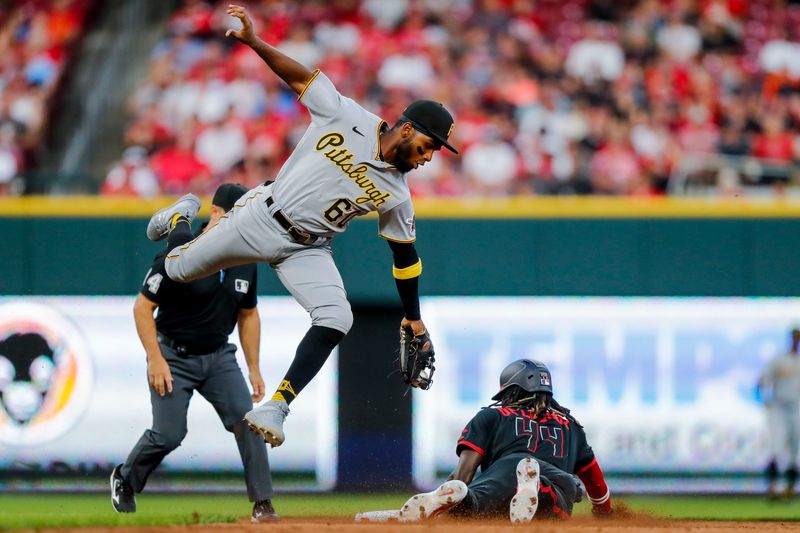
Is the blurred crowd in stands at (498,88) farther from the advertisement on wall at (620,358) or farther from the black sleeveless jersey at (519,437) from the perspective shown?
the black sleeveless jersey at (519,437)

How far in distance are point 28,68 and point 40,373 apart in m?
4.32

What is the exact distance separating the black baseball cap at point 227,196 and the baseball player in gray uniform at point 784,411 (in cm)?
595

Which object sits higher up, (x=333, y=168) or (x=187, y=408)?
(x=333, y=168)

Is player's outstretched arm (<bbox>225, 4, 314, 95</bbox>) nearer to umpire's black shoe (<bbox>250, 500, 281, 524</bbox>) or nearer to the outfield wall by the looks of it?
umpire's black shoe (<bbox>250, 500, 281, 524</bbox>)

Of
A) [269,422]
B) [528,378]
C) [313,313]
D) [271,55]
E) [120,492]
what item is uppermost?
[271,55]

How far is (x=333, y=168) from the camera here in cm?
584

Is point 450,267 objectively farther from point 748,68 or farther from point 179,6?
point 179,6

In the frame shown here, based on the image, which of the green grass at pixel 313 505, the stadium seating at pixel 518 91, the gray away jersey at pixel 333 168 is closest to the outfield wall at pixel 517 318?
the green grass at pixel 313 505

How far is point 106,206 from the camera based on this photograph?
11.1 metres

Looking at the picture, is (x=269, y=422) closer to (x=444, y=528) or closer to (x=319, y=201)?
(x=444, y=528)

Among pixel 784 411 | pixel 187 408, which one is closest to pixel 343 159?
pixel 187 408

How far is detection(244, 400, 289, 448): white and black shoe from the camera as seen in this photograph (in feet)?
18.1

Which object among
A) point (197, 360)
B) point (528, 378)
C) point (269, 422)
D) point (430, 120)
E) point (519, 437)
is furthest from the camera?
point (197, 360)

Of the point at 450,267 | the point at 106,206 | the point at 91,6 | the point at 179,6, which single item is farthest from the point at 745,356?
the point at 91,6
